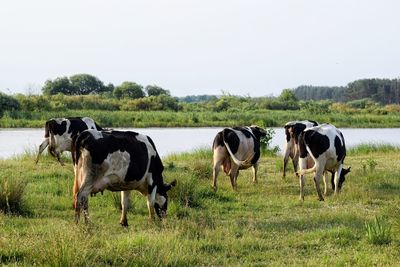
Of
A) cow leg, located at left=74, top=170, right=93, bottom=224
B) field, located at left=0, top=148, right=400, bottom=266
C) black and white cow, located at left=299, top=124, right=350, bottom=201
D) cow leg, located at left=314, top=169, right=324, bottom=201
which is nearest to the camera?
field, located at left=0, top=148, right=400, bottom=266

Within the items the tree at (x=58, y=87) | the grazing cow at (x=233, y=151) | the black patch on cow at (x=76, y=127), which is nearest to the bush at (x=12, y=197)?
the grazing cow at (x=233, y=151)

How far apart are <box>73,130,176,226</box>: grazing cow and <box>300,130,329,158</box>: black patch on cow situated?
416cm

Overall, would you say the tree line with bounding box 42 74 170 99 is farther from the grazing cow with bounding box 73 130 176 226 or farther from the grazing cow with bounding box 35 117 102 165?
the grazing cow with bounding box 73 130 176 226

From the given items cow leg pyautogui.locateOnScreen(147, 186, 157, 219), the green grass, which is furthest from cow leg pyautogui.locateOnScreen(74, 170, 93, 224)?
the green grass

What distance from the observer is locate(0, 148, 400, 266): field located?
6438 mm

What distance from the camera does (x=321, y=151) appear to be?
1224cm

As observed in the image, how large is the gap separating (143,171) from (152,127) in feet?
117

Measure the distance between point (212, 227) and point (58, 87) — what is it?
7103cm

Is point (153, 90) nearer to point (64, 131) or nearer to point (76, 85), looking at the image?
point (76, 85)

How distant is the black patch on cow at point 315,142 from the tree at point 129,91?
59.1m

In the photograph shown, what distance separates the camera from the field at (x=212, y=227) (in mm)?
6438

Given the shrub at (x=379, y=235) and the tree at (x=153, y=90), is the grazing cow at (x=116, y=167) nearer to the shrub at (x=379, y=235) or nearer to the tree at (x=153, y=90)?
the shrub at (x=379, y=235)

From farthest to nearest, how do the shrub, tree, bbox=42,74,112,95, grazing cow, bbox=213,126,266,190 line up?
tree, bbox=42,74,112,95 < grazing cow, bbox=213,126,266,190 < the shrub

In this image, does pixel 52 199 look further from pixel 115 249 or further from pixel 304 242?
pixel 304 242
